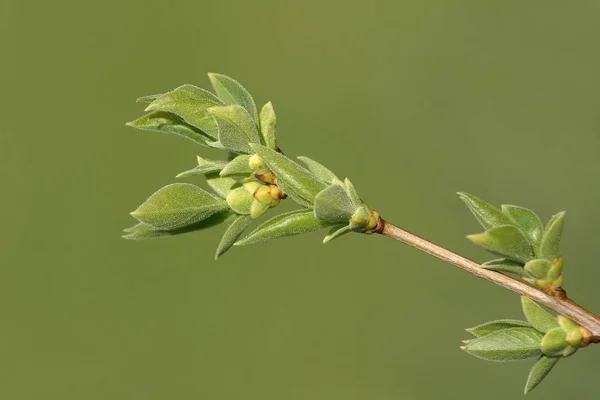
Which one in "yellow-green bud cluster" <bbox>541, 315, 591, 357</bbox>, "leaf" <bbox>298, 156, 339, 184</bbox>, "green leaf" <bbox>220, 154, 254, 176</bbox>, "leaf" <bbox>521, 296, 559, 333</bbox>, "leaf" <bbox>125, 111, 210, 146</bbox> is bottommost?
"yellow-green bud cluster" <bbox>541, 315, 591, 357</bbox>

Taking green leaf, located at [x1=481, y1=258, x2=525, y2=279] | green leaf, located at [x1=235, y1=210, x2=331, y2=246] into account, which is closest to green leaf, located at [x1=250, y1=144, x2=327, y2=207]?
green leaf, located at [x1=235, y1=210, x2=331, y2=246]

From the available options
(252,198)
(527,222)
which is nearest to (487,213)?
(527,222)

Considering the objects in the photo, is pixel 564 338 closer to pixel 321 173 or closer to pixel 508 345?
pixel 508 345

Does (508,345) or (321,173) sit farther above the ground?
(321,173)

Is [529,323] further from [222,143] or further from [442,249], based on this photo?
[222,143]

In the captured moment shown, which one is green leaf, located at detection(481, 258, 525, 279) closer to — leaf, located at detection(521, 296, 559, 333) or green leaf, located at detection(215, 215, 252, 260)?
leaf, located at detection(521, 296, 559, 333)

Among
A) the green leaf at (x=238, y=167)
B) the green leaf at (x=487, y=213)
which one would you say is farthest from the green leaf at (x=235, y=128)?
the green leaf at (x=487, y=213)
